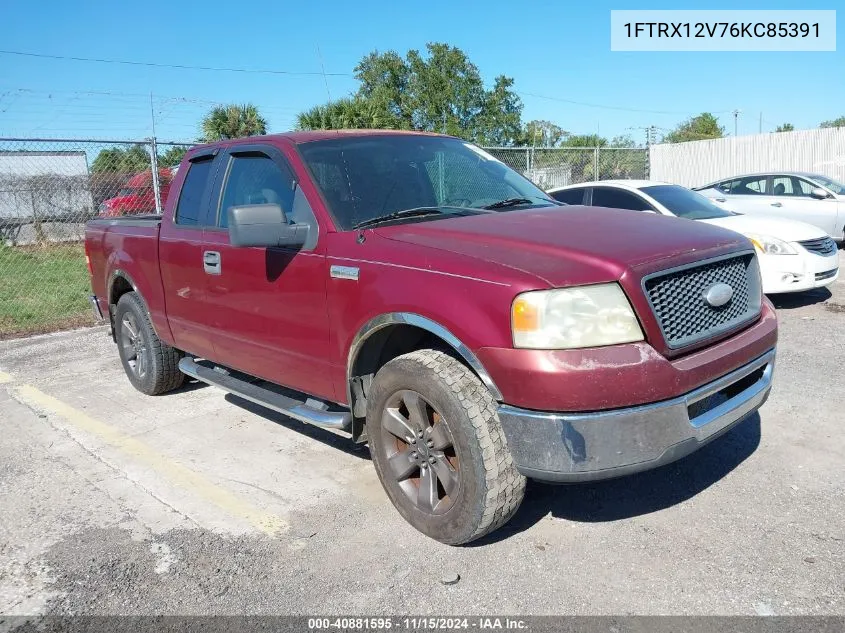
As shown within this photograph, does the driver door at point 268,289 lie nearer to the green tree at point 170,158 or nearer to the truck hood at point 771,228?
the truck hood at point 771,228

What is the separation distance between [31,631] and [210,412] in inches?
105

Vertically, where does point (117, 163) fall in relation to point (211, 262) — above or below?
above

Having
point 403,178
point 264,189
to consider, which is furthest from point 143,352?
point 403,178

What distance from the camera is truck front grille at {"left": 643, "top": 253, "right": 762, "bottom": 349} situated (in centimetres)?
281

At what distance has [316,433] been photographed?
4.76 metres

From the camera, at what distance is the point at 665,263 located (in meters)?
2.85

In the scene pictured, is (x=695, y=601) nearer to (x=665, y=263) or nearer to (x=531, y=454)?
(x=531, y=454)

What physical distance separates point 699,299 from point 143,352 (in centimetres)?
440

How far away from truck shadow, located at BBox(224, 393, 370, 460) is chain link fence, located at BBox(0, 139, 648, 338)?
196 inches

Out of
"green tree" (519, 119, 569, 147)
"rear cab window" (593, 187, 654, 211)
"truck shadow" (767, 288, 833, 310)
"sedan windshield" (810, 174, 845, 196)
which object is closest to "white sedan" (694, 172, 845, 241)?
"sedan windshield" (810, 174, 845, 196)

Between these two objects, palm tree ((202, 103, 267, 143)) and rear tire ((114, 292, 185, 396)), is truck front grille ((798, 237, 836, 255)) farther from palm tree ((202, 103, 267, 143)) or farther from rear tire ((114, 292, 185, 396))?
palm tree ((202, 103, 267, 143))

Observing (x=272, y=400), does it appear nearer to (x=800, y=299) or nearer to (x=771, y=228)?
(x=771, y=228)

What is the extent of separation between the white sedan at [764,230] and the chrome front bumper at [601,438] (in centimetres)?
528

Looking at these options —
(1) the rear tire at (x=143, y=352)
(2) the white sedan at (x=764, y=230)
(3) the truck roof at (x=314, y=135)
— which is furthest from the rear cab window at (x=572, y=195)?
Result: (1) the rear tire at (x=143, y=352)
